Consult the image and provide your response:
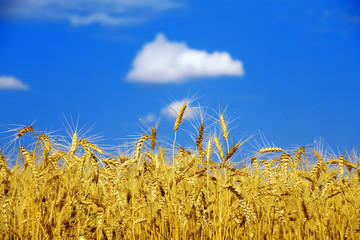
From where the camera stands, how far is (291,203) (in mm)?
5672

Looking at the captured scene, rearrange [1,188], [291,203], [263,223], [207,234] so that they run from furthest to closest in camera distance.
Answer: [1,188], [291,203], [263,223], [207,234]

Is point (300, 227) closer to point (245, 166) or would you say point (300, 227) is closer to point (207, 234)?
point (207, 234)

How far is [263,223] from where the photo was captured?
4426 millimetres

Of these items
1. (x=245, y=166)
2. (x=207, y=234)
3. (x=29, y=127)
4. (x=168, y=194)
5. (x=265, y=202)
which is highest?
(x=245, y=166)

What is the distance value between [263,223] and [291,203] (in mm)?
1413

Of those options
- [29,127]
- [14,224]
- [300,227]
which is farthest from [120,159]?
[300,227]

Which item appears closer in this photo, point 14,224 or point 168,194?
point 168,194

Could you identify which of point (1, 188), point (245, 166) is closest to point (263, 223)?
point (245, 166)

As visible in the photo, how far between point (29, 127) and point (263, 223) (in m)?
2.73

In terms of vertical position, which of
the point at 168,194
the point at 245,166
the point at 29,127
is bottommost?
the point at 168,194

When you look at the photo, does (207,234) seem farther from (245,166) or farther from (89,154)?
(245,166)

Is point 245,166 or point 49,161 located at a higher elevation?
point 245,166

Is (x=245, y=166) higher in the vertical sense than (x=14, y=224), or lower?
higher

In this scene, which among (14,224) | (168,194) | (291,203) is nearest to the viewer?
(168,194)
